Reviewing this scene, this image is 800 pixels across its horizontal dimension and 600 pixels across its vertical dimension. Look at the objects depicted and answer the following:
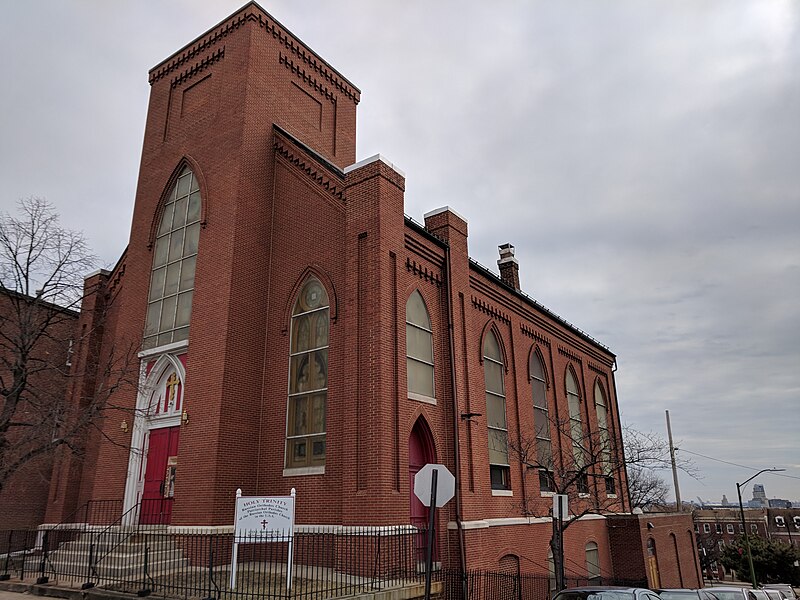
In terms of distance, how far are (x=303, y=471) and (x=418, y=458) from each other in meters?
2.93

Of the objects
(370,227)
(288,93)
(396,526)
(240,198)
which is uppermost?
(288,93)

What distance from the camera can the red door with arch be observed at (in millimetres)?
15312

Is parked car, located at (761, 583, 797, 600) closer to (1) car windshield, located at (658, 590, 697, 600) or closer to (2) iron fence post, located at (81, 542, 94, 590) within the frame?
(1) car windshield, located at (658, 590, 697, 600)

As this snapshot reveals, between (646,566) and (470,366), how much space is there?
→ 14.1 m

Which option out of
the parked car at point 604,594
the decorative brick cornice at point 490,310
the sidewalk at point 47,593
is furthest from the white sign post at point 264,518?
the decorative brick cornice at point 490,310

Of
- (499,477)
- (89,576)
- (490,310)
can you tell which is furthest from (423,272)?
(89,576)

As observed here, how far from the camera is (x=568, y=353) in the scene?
92.9 feet

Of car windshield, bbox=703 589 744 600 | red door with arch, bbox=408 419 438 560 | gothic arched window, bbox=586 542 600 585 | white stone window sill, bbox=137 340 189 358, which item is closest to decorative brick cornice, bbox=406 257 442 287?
red door with arch, bbox=408 419 438 560

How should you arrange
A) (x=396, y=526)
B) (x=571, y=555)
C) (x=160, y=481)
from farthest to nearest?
(x=571, y=555)
(x=160, y=481)
(x=396, y=526)

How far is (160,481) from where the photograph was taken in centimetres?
1645

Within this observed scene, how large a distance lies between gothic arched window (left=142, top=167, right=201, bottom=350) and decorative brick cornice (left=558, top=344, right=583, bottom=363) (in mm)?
16339

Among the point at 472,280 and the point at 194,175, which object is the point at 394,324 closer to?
the point at 472,280

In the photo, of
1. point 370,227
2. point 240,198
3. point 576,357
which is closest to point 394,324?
point 370,227

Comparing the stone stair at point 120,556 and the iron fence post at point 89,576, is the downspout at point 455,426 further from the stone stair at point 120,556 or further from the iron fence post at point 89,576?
the iron fence post at point 89,576
